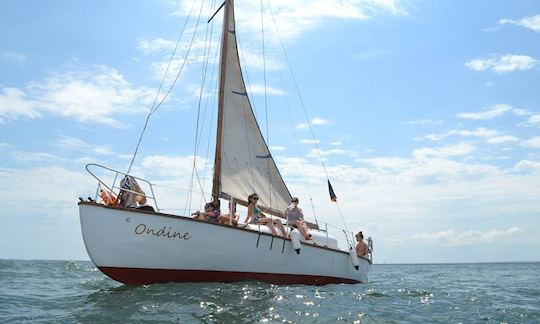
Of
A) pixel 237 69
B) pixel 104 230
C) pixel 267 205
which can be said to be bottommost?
pixel 104 230

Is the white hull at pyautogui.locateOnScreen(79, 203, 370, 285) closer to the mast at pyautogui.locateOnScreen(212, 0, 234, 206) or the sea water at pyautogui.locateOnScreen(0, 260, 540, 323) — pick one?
the sea water at pyautogui.locateOnScreen(0, 260, 540, 323)

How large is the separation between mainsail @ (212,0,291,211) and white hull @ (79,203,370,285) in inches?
150

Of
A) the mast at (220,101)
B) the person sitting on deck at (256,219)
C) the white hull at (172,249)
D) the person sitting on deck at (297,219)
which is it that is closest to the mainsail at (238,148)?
the mast at (220,101)

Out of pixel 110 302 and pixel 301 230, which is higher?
pixel 301 230

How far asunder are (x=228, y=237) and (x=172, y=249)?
1.54m

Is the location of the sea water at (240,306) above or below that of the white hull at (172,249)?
below

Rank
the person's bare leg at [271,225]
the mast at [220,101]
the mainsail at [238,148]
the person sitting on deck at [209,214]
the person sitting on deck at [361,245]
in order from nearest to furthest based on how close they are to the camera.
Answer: the person sitting on deck at [209,214] → the person's bare leg at [271,225] → the mast at [220,101] → the mainsail at [238,148] → the person sitting on deck at [361,245]

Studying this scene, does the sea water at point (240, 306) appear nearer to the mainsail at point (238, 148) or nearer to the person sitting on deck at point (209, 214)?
the person sitting on deck at point (209, 214)

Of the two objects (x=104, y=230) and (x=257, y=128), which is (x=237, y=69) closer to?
(x=257, y=128)

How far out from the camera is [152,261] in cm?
1172

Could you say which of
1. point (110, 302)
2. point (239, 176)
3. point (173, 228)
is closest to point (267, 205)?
point (239, 176)

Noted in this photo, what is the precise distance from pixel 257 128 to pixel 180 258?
7.59 meters

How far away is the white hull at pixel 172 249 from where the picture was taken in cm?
1133

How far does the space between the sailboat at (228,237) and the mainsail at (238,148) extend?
37 millimetres
